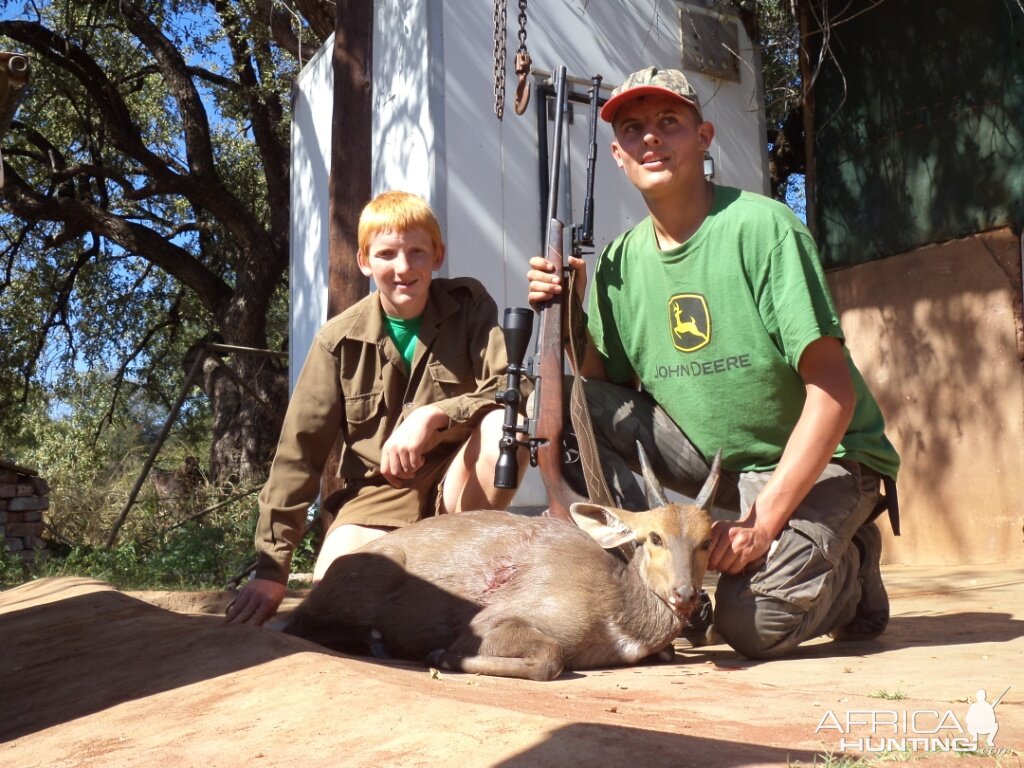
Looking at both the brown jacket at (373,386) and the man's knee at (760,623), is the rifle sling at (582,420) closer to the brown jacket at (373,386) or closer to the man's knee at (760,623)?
the brown jacket at (373,386)

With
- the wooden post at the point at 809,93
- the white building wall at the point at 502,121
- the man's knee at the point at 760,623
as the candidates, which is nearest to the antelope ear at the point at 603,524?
the man's knee at the point at 760,623

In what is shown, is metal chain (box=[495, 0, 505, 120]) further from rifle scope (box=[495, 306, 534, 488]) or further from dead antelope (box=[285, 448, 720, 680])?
dead antelope (box=[285, 448, 720, 680])

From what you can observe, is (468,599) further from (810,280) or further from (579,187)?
(579,187)

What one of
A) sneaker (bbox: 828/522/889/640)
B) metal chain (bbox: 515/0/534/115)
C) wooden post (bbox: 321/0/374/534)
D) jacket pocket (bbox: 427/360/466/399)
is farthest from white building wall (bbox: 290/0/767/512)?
sneaker (bbox: 828/522/889/640)

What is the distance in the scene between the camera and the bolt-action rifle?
448cm

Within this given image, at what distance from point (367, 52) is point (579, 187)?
203cm

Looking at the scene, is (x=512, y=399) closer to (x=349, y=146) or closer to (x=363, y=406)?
(x=363, y=406)

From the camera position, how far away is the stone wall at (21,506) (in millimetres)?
12352

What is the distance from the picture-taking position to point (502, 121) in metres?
8.10

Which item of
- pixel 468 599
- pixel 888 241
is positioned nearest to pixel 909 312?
pixel 888 241

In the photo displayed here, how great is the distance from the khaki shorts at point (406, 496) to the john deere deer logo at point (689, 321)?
1.00 m

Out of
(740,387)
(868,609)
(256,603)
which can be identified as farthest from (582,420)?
(256,603)

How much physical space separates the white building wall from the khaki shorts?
2.78m

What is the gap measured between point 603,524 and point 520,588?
0.45m
